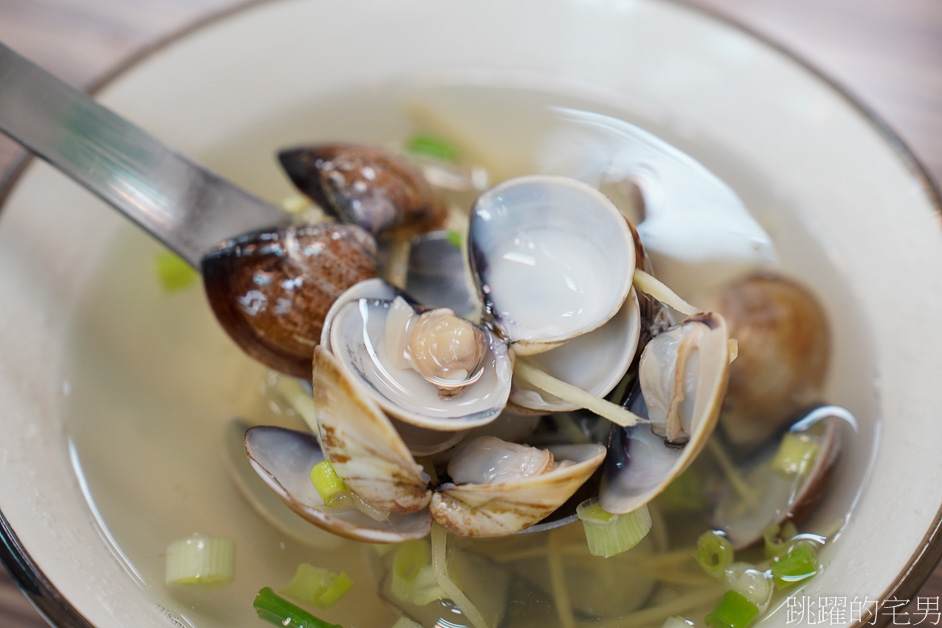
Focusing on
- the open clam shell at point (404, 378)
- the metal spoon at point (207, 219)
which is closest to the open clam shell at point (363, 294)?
the open clam shell at point (404, 378)

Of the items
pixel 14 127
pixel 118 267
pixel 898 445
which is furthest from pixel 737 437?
pixel 14 127

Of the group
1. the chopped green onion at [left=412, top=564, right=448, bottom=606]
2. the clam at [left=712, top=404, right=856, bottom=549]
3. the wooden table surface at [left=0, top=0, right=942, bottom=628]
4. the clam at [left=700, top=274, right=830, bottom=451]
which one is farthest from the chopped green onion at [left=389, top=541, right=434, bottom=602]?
the wooden table surface at [left=0, top=0, right=942, bottom=628]

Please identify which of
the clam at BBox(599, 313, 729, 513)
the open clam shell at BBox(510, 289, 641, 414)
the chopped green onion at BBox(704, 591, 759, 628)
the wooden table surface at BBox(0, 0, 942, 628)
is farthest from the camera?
the wooden table surface at BBox(0, 0, 942, 628)

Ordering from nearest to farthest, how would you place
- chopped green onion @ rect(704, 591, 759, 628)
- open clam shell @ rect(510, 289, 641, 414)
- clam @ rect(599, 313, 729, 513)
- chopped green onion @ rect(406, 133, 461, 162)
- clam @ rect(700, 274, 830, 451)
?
clam @ rect(599, 313, 729, 513)
open clam shell @ rect(510, 289, 641, 414)
chopped green onion @ rect(704, 591, 759, 628)
clam @ rect(700, 274, 830, 451)
chopped green onion @ rect(406, 133, 461, 162)

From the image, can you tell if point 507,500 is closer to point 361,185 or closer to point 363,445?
point 363,445

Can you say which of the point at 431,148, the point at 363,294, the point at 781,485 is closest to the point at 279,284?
the point at 363,294

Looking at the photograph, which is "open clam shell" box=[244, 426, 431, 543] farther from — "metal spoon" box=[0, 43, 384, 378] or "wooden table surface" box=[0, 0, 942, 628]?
"wooden table surface" box=[0, 0, 942, 628]
